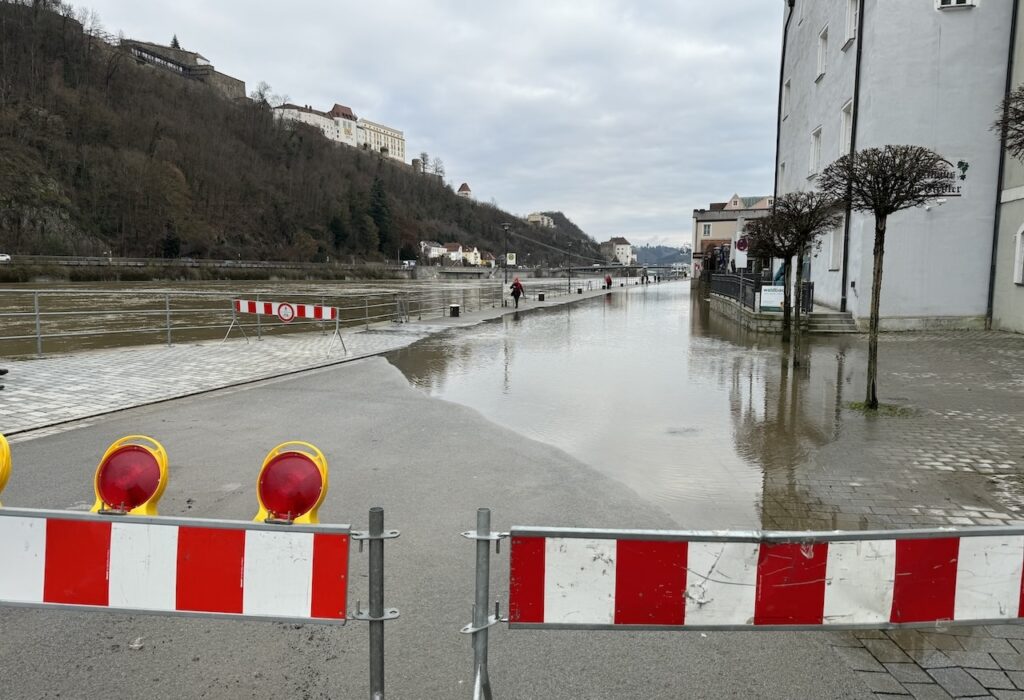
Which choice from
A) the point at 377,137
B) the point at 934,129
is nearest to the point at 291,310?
the point at 934,129

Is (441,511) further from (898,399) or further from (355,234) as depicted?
(355,234)

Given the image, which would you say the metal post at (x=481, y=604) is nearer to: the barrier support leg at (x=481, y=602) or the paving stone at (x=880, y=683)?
the barrier support leg at (x=481, y=602)

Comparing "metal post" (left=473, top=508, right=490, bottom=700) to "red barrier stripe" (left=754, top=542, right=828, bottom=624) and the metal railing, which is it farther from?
the metal railing

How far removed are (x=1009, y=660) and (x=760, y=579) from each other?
5.59ft

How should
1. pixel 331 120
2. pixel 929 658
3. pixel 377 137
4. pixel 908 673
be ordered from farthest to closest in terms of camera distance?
pixel 377 137 → pixel 331 120 → pixel 929 658 → pixel 908 673

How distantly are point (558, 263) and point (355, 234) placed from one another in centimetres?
6019

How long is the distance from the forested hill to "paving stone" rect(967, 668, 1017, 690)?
323 feet

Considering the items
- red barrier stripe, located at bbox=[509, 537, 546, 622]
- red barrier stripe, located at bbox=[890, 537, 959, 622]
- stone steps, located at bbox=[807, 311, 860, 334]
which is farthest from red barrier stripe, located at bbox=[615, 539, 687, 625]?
stone steps, located at bbox=[807, 311, 860, 334]

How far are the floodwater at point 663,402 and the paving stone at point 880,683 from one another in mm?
1856

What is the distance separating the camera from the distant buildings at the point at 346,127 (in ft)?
563

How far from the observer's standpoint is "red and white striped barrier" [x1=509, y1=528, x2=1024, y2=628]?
2.32 meters

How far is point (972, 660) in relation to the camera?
122 inches

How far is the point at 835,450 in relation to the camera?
23.0 ft

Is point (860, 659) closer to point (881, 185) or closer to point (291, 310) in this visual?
point (881, 185)
